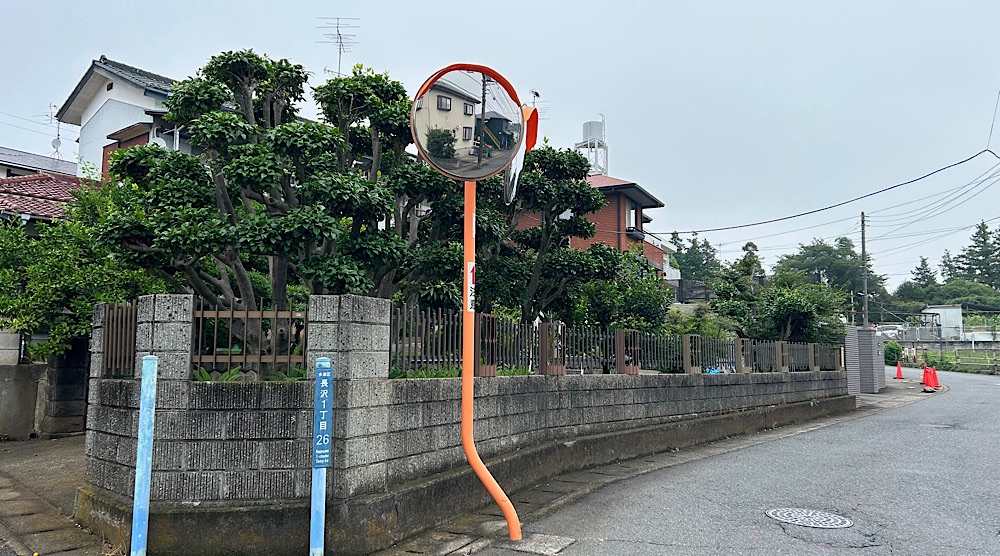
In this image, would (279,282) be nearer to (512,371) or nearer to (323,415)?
(512,371)

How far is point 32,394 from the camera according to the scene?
440 inches

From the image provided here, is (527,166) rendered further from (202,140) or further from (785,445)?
(785,445)

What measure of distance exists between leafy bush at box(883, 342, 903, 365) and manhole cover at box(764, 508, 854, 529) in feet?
147

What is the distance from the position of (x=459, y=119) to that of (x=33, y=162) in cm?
2252

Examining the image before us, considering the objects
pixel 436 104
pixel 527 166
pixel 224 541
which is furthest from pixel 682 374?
pixel 224 541

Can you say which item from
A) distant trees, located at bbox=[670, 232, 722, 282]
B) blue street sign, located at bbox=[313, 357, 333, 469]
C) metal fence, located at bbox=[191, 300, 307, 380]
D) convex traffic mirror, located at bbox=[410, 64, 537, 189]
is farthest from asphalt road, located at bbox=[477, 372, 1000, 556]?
distant trees, located at bbox=[670, 232, 722, 282]

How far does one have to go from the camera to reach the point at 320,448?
5.20m

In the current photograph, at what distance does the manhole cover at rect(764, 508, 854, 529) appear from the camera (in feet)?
21.9

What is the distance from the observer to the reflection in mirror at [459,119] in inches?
237

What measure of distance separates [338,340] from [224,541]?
1.74m

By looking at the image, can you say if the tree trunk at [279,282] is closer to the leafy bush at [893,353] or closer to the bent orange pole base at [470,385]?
the bent orange pole base at [470,385]

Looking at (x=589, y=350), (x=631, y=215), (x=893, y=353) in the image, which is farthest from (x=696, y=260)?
(x=589, y=350)

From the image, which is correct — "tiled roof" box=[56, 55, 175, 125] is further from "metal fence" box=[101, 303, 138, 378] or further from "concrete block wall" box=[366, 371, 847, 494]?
"concrete block wall" box=[366, 371, 847, 494]

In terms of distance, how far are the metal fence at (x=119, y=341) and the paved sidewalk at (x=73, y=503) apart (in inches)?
55.6
